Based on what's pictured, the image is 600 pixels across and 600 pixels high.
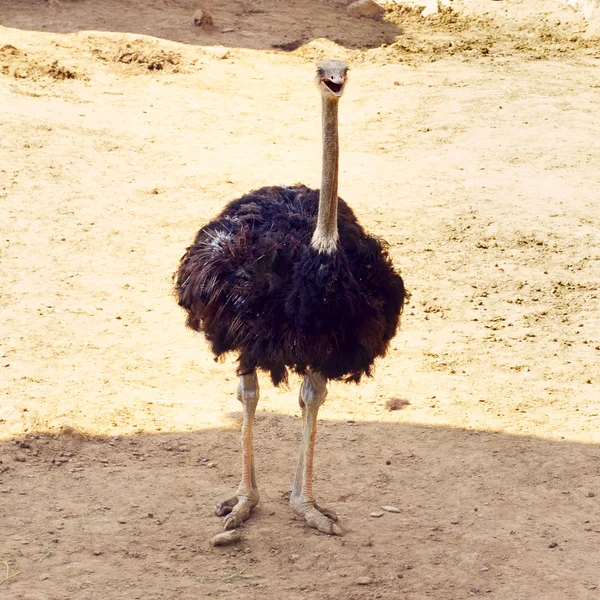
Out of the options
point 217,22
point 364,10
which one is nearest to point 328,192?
point 217,22

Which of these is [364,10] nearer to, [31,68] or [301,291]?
[31,68]

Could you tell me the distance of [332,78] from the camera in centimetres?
412

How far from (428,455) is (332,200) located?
1.84m

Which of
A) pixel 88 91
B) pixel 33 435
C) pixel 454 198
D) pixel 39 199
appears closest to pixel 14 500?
pixel 33 435

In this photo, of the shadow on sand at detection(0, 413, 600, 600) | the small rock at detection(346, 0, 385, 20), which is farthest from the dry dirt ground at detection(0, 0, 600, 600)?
the small rock at detection(346, 0, 385, 20)

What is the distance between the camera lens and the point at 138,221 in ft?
26.6

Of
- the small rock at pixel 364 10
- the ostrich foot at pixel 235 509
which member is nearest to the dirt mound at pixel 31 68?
the small rock at pixel 364 10

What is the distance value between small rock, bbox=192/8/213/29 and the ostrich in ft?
27.5

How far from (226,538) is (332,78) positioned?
2.09 meters

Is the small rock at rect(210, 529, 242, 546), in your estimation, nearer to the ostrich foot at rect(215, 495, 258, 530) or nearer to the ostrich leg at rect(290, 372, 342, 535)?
the ostrich foot at rect(215, 495, 258, 530)

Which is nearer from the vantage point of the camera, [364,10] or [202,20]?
[202,20]

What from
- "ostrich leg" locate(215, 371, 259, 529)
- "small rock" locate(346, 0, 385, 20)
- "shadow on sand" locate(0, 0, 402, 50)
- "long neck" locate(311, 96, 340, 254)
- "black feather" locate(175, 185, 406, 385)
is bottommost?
"ostrich leg" locate(215, 371, 259, 529)

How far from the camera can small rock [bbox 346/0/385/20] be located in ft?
45.5

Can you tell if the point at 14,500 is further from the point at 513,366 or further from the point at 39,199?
the point at 39,199
